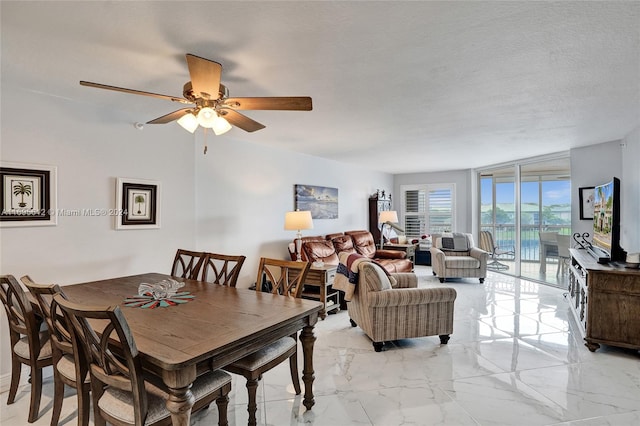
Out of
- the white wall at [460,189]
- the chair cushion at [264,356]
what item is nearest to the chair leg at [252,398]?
the chair cushion at [264,356]

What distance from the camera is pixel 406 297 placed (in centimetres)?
302

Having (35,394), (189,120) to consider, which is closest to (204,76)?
(189,120)

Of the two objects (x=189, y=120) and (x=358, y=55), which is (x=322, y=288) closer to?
(x=189, y=120)

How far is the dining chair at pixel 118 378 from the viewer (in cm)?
129

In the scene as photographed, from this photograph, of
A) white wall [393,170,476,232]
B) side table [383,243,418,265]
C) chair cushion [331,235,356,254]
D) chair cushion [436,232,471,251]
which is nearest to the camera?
chair cushion [331,235,356,254]

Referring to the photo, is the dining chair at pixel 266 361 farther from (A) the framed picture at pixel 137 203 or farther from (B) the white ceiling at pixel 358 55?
(A) the framed picture at pixel 137 203

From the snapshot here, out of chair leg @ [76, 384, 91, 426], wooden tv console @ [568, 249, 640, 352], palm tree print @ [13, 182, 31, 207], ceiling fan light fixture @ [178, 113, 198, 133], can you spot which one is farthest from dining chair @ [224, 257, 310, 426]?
wooden tv console @ [568, 249, 640, 352]

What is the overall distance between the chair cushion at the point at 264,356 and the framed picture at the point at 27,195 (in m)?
2.07

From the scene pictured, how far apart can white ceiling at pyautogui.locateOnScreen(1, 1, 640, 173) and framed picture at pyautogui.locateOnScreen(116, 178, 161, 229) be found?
62 cm

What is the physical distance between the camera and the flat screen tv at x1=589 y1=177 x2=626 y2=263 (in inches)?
125

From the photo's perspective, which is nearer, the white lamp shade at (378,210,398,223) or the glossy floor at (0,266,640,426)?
the glossy floor at (0,266,640,426)

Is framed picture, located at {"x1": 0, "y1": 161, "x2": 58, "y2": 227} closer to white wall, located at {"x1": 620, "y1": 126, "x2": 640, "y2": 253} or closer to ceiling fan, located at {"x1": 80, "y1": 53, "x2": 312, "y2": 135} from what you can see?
ceiling fan, located at {"x1": 80, "y1": 53, "x2": 312, "y2": 135}

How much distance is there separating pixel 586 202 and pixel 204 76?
17.9 feet

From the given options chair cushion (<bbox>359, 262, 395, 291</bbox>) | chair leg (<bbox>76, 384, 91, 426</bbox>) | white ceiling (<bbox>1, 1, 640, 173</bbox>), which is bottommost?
chair leg (<bbox>76, 384, 91, 426</bbox>)
